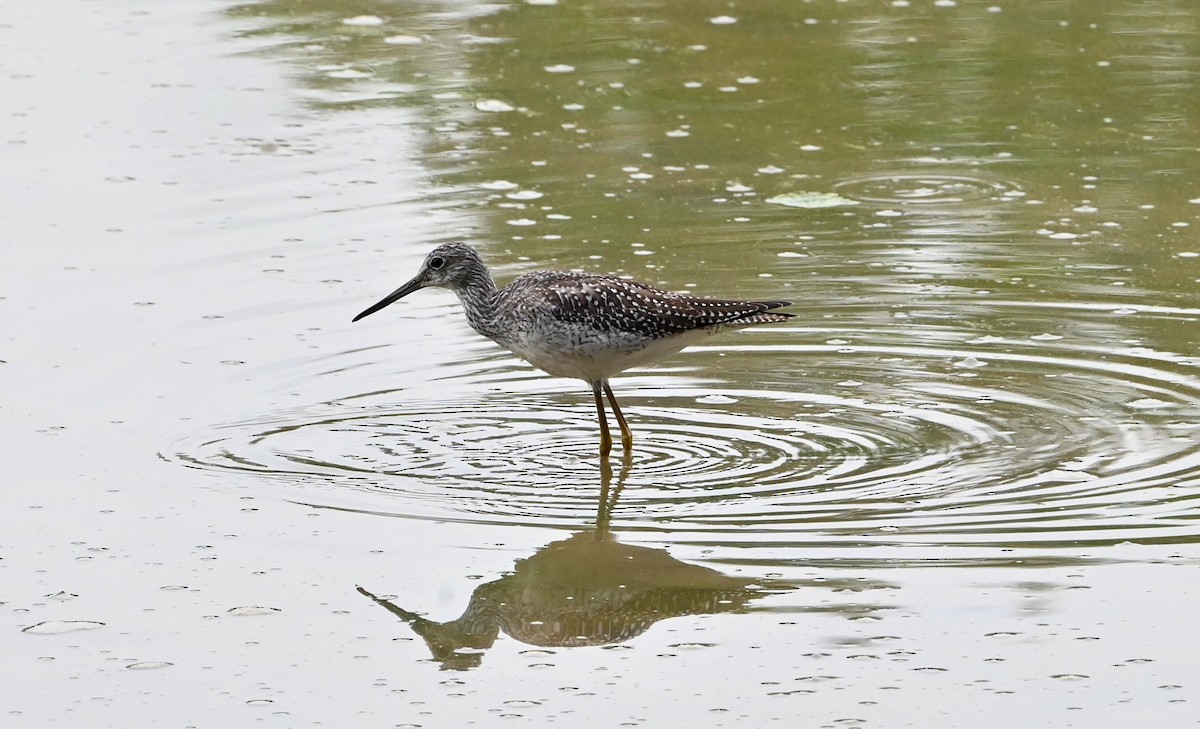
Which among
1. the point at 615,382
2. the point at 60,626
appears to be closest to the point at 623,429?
the point at 615,382

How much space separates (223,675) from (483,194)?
626 centimetres

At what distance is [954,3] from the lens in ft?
53.3

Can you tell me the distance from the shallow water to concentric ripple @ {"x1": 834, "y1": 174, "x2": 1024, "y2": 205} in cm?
4

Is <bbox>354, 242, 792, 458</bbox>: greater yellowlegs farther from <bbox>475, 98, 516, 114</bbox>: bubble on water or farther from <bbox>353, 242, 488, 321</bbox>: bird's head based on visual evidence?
<bbox>475, 98, 516, 114</bbox>: bubble on water

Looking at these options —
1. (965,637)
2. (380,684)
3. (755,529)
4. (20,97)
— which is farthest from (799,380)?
(20,97)

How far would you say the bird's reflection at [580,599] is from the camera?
6.36m

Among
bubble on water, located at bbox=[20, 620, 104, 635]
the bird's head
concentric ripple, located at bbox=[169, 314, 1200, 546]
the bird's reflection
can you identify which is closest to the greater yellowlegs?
the bird's head

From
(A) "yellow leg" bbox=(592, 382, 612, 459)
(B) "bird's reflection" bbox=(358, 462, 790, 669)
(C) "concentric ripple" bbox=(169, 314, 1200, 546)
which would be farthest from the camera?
(A) "yellow leg" bbox=(592, 382, 612, 459)

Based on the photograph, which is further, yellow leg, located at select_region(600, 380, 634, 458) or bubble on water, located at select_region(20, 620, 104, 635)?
yellow leg, located at select_region(600, 380, 634, 458)

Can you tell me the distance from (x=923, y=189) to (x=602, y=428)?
4381mm

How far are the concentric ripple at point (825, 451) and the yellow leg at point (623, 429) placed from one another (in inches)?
2.7

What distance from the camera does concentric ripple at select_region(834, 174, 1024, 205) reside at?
11766 millimetres

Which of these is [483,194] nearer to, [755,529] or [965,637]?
[755,529]

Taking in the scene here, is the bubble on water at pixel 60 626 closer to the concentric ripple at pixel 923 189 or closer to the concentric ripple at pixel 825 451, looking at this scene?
the concentric ripple at pixel 825 451
